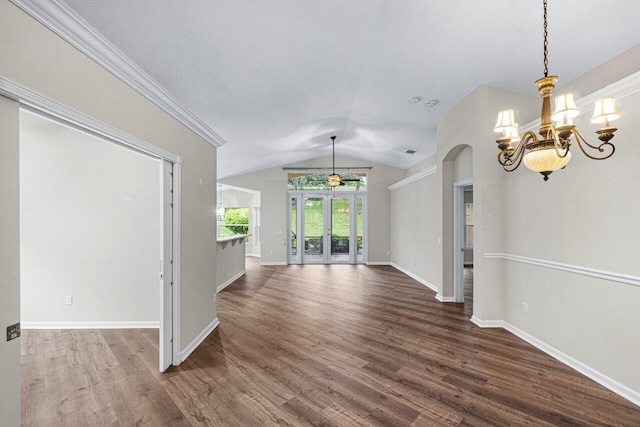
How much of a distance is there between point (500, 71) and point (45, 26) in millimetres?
4144

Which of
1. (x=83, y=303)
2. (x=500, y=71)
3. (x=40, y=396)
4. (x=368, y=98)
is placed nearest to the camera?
(x=40, y=396)

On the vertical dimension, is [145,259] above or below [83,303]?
above

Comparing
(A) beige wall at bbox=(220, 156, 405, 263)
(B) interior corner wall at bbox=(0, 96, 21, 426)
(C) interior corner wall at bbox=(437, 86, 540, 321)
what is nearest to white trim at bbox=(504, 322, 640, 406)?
(C) interior corner wall at bbox=(437, 86, 540, 321)

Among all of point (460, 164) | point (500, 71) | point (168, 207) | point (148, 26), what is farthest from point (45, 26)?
point (460, 164)

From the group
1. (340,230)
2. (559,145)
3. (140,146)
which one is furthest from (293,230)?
(559,145)

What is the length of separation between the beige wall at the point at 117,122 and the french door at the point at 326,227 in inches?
215

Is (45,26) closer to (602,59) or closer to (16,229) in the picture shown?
(16,229)

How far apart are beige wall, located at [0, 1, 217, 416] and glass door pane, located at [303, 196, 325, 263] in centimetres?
557

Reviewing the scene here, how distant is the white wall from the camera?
3.79 meters

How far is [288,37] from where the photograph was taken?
2.65 metres

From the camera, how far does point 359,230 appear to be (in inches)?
370

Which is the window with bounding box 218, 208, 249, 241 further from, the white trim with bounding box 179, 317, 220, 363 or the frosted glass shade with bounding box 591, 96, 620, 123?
the frosted glass shade with bounding box 591, 96, 620, 123

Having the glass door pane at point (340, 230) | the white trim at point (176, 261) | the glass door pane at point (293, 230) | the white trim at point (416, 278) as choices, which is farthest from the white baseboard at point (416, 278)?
the white trim at point (176, 261)

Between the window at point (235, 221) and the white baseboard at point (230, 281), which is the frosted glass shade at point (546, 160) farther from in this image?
the window at point (235, 221)
